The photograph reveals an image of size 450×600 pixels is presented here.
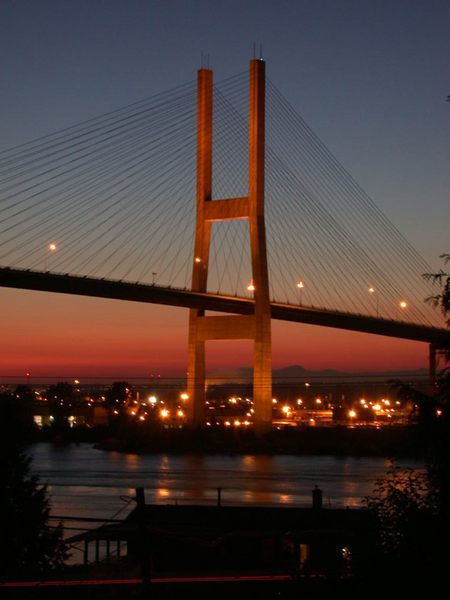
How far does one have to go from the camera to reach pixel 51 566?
5293mm

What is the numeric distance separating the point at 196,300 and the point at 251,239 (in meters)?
1.62

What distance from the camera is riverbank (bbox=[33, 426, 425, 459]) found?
2204 centimetres

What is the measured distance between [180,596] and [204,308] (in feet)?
48.2

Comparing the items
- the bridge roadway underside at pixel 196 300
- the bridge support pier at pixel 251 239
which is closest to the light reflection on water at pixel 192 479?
the bridge support pier at pixel 251 239

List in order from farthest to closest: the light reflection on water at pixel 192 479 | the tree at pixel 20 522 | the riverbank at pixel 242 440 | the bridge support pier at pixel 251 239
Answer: the riverbank at pixel 242 440
the bridge support pier at pixel 251 239
the light reflection on water at pixel 192 479
the tree at pixel 20 522

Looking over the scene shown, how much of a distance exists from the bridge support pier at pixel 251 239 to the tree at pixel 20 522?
12.0 m

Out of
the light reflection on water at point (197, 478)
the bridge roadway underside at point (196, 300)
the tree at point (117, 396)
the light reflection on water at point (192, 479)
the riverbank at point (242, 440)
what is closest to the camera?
the light reflection on water at point (192, 479)

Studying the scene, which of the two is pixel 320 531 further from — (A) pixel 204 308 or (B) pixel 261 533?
(A) pixel 204 308

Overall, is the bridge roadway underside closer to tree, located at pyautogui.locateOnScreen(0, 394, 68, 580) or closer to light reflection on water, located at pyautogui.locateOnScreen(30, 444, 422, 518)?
light reflection on water, located at pyautogui.locateOnScreen(30, 444, 422, 518)

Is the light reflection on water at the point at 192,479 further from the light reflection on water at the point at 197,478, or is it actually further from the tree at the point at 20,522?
the tree at the point at 20,522

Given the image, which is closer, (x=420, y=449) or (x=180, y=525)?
(x=420, y=449)

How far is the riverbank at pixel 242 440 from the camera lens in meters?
22.0

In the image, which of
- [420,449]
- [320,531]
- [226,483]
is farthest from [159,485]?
[420,449]

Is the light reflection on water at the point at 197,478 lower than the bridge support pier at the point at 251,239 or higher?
lower
